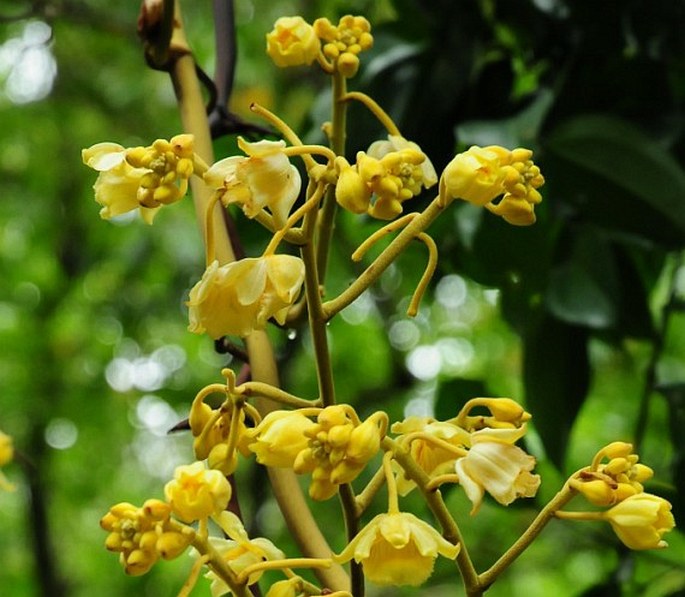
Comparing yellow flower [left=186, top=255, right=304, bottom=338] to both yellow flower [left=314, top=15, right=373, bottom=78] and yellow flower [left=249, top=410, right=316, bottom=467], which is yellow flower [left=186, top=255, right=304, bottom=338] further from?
yellow flower [left=314, top=15, right=373, bottom=78]

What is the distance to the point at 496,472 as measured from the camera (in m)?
0.46

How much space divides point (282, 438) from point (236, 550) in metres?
0.09

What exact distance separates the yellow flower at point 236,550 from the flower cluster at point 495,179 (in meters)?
0.18

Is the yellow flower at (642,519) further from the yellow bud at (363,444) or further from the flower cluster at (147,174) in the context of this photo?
the flower cluster at (147,174)

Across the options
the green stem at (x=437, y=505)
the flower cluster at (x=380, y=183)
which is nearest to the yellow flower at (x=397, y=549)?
the green stem at (x=437, y=505)

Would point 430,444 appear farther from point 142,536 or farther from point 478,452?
point 142,536

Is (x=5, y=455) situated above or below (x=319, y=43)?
below

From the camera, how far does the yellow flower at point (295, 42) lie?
0.58 m

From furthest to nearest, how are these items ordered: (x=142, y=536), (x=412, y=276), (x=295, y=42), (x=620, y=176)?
(x=412, y=276)
(x=620, y=176)
(x=295, y=42)
(x=142, y=536)

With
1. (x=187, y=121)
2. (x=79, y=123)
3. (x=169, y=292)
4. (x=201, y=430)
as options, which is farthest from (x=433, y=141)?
(x=79, y=123)

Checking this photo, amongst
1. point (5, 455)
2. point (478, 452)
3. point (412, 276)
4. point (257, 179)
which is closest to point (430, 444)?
point (478, 452)

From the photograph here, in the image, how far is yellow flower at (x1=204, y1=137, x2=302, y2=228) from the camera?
467 mm

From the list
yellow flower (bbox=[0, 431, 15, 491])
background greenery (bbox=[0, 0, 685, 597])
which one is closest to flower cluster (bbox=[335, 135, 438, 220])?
yellow flower (bbox=[0, 431, 15, 491])

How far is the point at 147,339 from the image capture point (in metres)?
3.13
